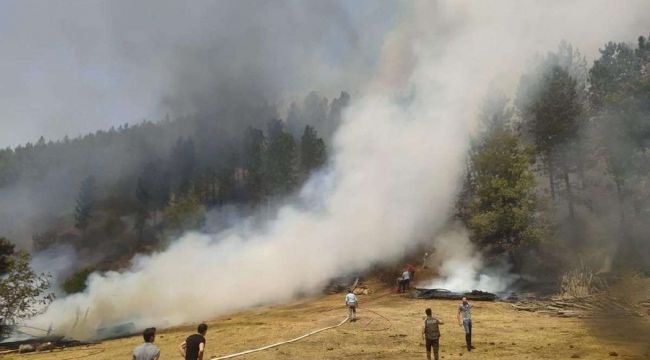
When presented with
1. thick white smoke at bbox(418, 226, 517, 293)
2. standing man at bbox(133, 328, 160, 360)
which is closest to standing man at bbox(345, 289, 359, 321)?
thick white smoke at bbox(418, 226, 517, 293)

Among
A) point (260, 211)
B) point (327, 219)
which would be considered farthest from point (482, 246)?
point (260, 211)

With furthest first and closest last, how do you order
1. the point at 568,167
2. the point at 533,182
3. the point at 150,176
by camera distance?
the point at 150,176 < the point at 568,167 < the point at 533,182

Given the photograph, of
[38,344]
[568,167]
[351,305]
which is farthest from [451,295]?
[38,344]

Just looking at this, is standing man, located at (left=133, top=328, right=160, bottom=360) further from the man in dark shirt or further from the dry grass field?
the dry grass field

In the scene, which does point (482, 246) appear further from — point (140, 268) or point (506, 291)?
point (140, 268)

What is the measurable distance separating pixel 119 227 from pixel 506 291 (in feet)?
282

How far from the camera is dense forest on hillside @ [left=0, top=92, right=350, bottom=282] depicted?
7494 cm

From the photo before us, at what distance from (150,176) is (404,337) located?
296 ft

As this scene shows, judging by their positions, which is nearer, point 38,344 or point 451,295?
point 38,344

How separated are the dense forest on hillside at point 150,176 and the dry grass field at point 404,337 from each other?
4157cm

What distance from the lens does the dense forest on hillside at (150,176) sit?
246 feet

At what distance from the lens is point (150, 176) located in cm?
10100

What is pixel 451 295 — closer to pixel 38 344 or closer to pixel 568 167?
pixel 568 167

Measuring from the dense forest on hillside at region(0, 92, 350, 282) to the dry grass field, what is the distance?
41567 mm
